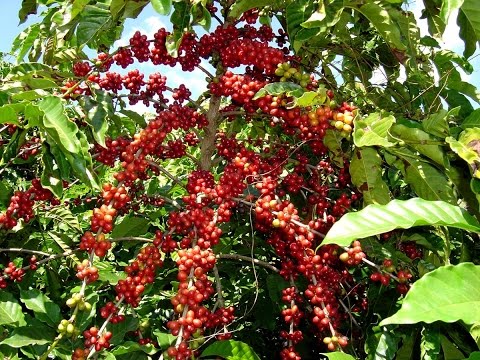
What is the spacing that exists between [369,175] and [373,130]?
0.27 metres

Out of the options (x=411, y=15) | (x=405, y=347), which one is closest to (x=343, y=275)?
(x=405, y=347)

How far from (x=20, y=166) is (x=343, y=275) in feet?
9.79

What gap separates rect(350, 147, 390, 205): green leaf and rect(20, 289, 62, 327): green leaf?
4.47ft

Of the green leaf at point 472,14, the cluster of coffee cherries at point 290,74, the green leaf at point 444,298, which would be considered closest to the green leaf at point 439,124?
the green leaf at point 472,14

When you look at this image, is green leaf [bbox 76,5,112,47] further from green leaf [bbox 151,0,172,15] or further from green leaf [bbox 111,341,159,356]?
green leaf [bbox 111,341,159,356]

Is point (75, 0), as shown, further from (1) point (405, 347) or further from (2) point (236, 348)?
(1) point (405, 347)

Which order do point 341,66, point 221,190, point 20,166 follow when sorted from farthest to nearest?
point 20,166 < point 341,66 < point 221,190

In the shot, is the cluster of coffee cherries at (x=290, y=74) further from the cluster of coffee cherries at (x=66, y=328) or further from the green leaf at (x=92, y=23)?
the cluster of coffee cherries at (x=66, y=328)

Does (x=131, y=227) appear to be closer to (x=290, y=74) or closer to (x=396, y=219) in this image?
(x=290, y=74)

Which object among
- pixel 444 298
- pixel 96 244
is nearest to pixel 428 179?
pixel 444 298

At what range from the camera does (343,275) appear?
2271 millimetres

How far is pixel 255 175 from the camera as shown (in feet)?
7.32

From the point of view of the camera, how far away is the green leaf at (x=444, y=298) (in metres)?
0.96

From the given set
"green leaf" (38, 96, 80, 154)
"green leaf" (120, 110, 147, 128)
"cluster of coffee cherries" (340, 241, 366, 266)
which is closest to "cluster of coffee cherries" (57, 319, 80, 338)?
"green leaf" (38, 96, 80, 154)
